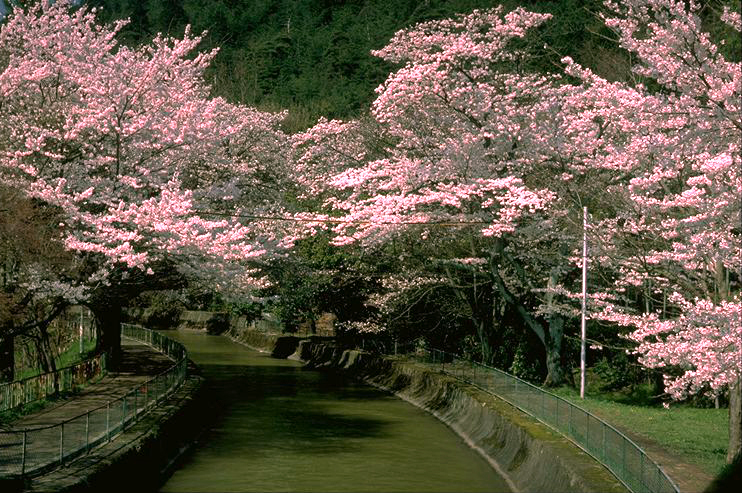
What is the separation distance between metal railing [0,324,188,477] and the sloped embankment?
377 inches

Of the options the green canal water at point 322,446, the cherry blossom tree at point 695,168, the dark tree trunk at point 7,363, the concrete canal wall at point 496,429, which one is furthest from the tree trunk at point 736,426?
the dark tree trunk at point 7,363

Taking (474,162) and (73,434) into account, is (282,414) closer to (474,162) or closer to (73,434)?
(474,162)

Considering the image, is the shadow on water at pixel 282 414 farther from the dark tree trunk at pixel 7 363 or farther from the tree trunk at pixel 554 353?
the dark tree trunk at pixel 7 363

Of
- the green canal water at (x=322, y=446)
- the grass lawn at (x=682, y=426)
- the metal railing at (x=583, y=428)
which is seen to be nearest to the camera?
the metal railing at (x=583, y=428)

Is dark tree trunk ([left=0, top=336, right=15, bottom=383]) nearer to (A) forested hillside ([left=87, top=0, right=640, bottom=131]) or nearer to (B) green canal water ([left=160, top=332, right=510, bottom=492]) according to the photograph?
(B) green canal water ([left=160, top=332, right=510, bottom=492])

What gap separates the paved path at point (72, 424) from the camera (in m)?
18.8

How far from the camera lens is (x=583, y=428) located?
21.7 m

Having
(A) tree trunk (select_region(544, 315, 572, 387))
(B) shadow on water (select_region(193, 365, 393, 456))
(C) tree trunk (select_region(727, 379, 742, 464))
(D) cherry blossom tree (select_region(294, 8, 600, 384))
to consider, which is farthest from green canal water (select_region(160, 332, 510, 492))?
(D) cherry blossom tree (select_region(294, 8, 600, 384))

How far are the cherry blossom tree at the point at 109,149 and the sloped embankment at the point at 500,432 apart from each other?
8.99m

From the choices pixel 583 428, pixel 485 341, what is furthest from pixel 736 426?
pixel 485 341

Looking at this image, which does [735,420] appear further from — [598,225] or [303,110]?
[303,110]

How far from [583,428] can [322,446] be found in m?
9.31

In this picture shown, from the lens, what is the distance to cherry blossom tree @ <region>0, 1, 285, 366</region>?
104 feet

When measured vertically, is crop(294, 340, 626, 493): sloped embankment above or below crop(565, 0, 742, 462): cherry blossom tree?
below
